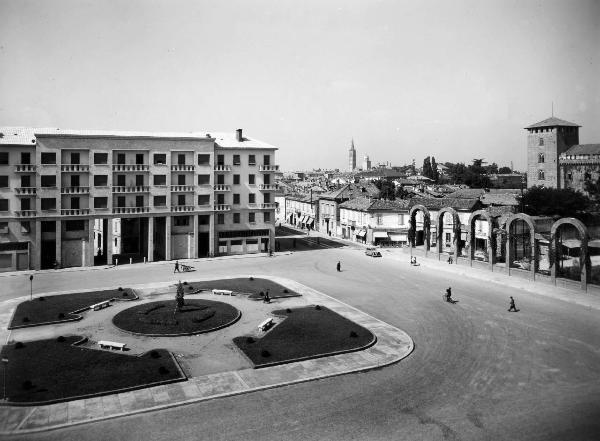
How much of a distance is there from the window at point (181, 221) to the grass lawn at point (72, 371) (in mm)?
38702

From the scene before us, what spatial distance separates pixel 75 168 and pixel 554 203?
80.3m

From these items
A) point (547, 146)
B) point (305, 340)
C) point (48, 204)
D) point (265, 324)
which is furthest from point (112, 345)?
point (547, 146)

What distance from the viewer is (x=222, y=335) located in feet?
115

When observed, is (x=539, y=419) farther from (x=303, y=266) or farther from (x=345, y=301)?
(x=303, y=266)

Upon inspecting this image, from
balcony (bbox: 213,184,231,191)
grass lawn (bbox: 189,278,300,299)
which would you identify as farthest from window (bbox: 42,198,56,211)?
grass lawn (bbox: 189,278,300,299)

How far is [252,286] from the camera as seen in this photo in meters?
51.4

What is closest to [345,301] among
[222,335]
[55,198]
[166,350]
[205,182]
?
[222,335]

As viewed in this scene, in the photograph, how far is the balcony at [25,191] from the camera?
60750 millimetres

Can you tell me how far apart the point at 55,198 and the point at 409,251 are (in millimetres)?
51567

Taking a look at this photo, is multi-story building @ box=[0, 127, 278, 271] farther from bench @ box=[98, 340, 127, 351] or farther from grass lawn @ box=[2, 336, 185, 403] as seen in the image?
bench @ box=[98, 340, 127, 351]

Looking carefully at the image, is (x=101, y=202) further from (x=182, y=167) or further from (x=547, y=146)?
(x=547, y=146)

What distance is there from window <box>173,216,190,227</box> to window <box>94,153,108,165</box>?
1226cm

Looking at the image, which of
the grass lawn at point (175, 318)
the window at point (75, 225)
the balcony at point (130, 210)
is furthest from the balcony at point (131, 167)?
the grass lawn at point (175, 318)

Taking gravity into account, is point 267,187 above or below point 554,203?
above
